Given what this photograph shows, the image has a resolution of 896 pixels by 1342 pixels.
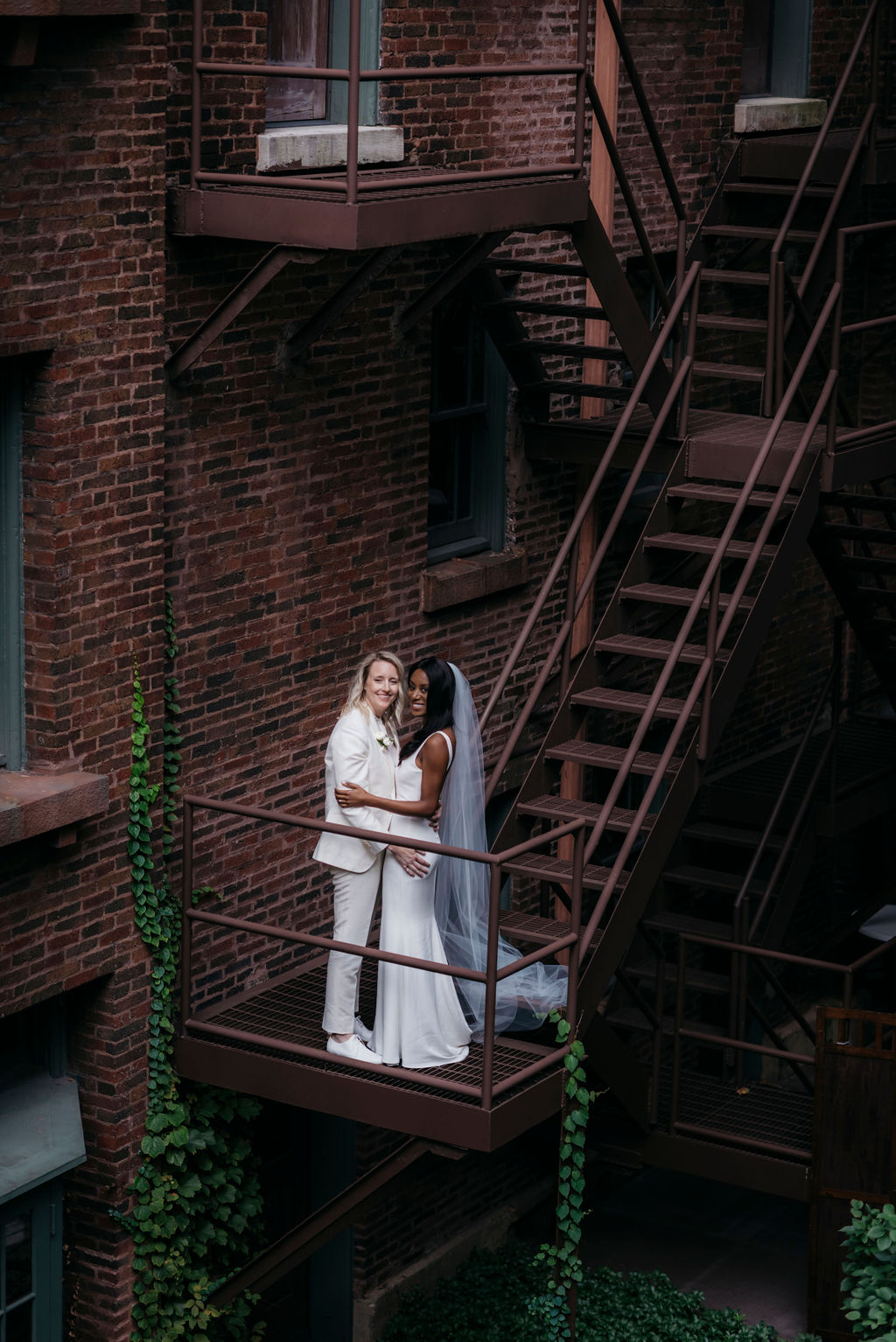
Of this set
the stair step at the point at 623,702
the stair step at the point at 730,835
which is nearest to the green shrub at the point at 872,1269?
the stair step at the point at 623,702

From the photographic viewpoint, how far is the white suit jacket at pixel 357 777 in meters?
8.91

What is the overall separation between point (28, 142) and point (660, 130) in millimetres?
5771

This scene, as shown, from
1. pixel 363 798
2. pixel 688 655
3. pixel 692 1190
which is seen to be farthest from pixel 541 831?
pixel 692 1190

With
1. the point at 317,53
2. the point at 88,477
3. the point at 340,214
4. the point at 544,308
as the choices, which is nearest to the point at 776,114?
the point at 544,308

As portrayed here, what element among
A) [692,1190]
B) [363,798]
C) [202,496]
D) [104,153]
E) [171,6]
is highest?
[171,6]

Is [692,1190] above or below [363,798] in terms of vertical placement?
below

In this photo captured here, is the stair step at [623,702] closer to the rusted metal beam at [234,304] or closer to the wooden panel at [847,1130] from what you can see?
the wooden panel at [847,1130]

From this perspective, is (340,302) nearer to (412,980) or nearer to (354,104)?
(354,104)

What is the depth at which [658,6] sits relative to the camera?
1231 cm

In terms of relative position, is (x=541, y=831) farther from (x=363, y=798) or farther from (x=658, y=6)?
(x=658, y=6)

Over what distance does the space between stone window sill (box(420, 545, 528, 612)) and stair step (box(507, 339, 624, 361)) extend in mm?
1224

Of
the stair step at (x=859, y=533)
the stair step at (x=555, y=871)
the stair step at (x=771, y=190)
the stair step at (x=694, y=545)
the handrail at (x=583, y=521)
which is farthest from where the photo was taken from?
the stair step at (x=771, y=190)

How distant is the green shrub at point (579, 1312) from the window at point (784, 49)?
8105 millimetres

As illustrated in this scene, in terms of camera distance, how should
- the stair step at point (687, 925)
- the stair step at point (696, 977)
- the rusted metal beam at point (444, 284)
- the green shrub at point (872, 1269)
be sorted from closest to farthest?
the green shrub at point (872, 1269), the rusted metal beam at point (444, 284), the stair step at point (696, 977), the stair step at point (687, 925)
